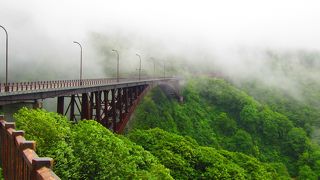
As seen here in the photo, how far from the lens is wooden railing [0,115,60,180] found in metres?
8.50

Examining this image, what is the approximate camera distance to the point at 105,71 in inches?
6998

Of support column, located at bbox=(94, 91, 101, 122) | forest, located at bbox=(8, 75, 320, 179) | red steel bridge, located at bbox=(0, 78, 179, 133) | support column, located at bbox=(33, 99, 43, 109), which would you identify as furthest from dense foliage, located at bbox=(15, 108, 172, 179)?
support column, located at bbox=(94, 91, 101, 122)

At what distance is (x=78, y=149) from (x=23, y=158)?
2018cm

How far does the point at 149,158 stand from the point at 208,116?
3182 inches

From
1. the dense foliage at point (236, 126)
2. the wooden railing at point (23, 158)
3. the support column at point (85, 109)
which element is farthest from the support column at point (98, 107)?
the wooden railing at point (23, 158)

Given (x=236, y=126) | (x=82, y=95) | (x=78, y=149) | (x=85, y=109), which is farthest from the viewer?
(x=236, y=126)

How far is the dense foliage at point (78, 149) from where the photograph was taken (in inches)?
1033

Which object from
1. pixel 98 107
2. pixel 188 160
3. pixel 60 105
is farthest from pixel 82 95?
pixel 188 160

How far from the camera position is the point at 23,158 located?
1070cm

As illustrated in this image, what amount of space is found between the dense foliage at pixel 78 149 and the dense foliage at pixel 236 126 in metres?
58.1

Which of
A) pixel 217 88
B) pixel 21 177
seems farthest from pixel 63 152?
pixel 217 88

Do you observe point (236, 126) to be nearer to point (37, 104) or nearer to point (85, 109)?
point (85, 109)

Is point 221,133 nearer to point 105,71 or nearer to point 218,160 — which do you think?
point 218,160

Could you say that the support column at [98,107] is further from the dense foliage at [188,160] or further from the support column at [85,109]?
the dense foliage at [188,160]
